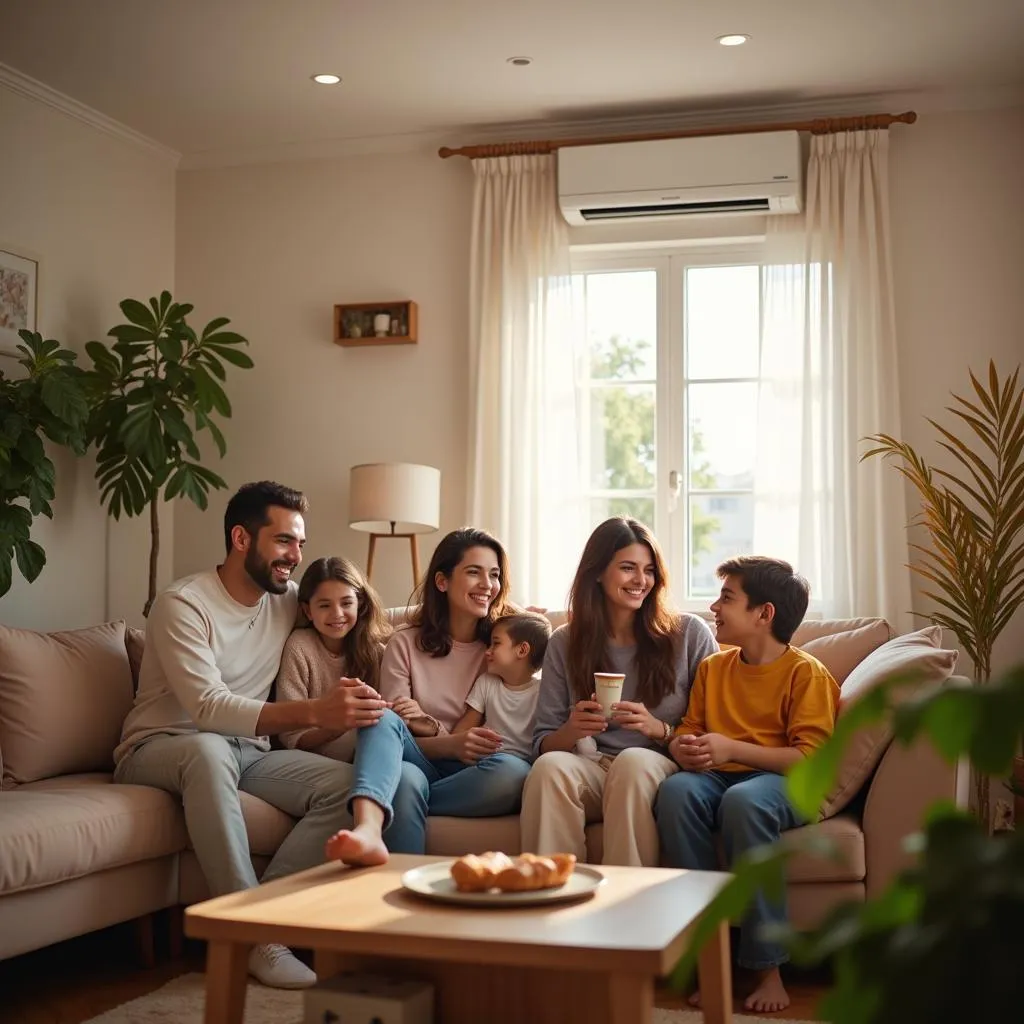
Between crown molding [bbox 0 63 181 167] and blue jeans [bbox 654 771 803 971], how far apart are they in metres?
3.44

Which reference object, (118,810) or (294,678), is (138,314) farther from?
(118,810)

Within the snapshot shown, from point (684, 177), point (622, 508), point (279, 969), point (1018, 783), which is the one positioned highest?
point (684, 177)

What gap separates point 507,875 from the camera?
6.61 feet

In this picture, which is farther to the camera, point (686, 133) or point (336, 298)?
point (336, 298)

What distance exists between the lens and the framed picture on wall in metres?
4.47

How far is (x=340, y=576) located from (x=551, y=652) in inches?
24.6

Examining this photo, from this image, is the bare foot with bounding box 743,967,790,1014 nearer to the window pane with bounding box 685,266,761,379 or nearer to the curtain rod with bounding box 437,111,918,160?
the window pane with bounding box 685,266,761,379

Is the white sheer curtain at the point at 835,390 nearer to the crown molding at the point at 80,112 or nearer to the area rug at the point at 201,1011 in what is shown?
the area rug at the point at 201,1011

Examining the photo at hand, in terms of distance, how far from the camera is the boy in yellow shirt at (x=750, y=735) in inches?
111

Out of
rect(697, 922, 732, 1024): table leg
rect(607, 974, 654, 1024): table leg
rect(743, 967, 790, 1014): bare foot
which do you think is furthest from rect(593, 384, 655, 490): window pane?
rect(607, 974, 654, 1024): table leg

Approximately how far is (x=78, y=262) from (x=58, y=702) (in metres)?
2.17

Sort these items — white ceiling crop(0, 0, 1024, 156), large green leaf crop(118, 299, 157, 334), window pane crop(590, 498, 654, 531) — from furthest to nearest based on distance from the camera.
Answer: window pane crop(590, 498, 654, 531)
large green leaf crop(118, 299, 157, 334)
white ceiling crop(0, 0, 1024, 156)

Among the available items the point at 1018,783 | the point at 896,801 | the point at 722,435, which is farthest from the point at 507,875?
the point at 722,435

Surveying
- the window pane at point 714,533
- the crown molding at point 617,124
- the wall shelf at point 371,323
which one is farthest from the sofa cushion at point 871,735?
the wall shelf at point 371,323
